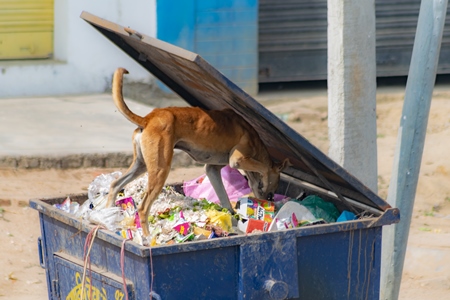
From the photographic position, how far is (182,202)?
379cm

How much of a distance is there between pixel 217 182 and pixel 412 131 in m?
1.08

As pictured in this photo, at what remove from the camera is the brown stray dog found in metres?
3.54

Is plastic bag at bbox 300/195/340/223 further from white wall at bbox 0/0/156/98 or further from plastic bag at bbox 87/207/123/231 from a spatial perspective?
white wall at bbox 0/0/156/98

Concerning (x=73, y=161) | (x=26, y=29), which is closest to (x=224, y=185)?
(x=73, y=161)

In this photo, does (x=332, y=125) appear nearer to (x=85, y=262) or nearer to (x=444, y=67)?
(x=85, y=262)

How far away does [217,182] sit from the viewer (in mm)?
4047

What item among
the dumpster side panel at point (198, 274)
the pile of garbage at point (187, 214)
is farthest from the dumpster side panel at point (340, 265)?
the dumpster side panel at point (198, 274)

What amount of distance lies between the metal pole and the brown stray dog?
70cm

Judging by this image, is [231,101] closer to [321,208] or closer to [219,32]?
[321,208]

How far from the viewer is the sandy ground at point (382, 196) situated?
548 cm

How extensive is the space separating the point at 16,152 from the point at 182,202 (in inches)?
148

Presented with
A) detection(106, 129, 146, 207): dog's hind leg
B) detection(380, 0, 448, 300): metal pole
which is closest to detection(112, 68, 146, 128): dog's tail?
detection(106, 129, 146, 207): dog's hind leg

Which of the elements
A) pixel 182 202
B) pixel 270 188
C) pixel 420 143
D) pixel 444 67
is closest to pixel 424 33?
pixel 420 143

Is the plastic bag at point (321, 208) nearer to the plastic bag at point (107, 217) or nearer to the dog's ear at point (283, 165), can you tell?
the dog's ear at point (283, 165)
